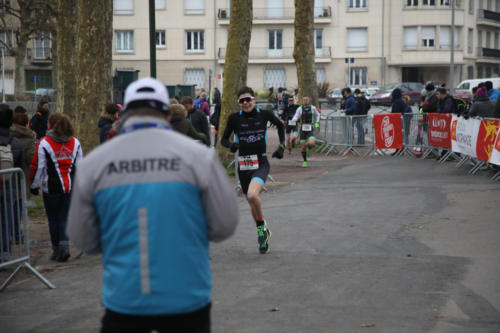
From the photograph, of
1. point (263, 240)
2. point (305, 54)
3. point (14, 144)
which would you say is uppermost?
point (305, 54)

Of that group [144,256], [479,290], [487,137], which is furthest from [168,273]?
[487,137]

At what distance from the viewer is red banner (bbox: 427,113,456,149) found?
19234 mm

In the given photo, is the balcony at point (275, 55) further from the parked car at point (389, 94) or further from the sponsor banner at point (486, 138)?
the sponsor banner at point (486, 138)

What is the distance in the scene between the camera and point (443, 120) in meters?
19.4

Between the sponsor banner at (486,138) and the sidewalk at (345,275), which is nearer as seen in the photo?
the sidewalk at (345,275)

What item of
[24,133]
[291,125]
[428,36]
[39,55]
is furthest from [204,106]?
[39,55]

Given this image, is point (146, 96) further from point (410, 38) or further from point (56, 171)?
point (410, 38)

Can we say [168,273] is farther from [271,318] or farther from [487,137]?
[487,137]

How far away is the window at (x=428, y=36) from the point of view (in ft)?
214

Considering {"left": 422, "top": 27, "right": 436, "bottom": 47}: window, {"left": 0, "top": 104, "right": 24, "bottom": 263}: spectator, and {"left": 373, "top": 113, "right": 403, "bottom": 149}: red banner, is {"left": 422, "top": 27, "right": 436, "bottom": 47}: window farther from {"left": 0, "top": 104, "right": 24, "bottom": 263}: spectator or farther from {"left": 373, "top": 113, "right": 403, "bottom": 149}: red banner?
{"left": 0, "top": 104, "right": 24, "bottom": 263}: spectator

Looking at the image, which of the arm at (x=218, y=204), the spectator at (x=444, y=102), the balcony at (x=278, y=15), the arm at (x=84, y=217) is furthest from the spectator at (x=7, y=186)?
the balcony at (x=278, y=15)

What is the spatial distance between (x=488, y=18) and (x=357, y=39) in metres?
13.7

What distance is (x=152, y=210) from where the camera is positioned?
3.16 meters

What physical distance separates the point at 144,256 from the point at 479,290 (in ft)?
15.7
